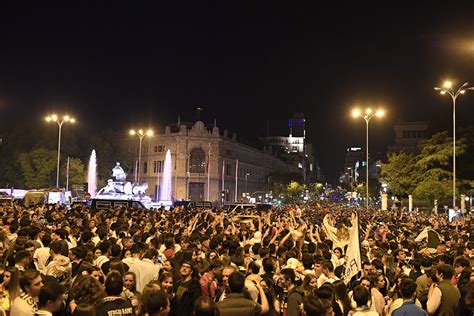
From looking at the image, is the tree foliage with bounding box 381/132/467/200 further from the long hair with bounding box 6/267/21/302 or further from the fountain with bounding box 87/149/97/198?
the long hair with bounding box 6/267/21/302

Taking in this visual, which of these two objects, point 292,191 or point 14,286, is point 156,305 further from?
point 292,191

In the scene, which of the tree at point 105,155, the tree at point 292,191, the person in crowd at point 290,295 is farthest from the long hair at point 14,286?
the tree at point 292,191

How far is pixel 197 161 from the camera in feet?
307

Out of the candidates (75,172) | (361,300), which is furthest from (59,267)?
(75,172)

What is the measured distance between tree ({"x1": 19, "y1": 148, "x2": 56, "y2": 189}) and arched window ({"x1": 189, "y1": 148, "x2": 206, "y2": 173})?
28.6 metres

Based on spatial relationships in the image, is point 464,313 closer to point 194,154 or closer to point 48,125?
point 48,125

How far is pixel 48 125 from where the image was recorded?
239ft

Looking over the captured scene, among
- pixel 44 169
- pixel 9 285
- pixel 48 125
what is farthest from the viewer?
pixel 48 125

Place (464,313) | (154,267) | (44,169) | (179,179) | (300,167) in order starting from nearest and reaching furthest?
(464,313) < (154,267) < (44,169) < (179,179) < (300,167)

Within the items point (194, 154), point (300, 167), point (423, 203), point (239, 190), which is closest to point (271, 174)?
point (239, 190)

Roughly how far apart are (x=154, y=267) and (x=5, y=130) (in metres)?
71.2

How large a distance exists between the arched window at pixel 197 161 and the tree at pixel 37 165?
28.6m

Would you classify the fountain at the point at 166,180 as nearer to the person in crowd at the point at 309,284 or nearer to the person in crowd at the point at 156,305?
the person in crowd at the point at 309,284

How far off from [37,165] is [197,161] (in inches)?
1238
